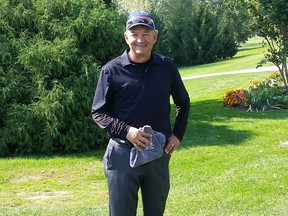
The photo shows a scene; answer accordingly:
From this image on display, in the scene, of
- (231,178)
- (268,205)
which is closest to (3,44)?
(231,178)

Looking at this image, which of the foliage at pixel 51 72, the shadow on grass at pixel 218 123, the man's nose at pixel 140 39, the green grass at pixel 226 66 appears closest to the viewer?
the man's nose at pixel 140 39

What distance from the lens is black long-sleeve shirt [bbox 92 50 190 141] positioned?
3123 millimetres

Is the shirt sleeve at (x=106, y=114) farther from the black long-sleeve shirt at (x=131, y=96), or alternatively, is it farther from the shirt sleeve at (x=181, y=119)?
the shirt sleeve at (x=181, y=119)

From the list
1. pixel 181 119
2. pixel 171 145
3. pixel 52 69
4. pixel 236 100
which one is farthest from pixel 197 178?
pixel 236 100

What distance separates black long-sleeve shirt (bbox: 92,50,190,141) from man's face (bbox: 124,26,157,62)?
70mm

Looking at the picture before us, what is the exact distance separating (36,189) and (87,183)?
0.73 metres

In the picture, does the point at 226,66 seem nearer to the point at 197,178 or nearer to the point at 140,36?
the point at 197,178

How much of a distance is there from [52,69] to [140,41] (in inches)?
222

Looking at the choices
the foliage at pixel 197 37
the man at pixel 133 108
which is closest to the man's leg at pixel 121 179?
the man at pixel 133 108

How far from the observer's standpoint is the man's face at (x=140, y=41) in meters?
3.14

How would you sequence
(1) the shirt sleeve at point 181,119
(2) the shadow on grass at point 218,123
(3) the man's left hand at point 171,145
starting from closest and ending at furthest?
(3) the man's left hand at point 171,145, (1) the shirt sleeve at point 181,119, (2) the shadow on grass at point 218,123

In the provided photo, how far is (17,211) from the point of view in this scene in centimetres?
545

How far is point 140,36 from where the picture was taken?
3.15 m

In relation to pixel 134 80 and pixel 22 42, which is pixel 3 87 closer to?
pixel 22 42
